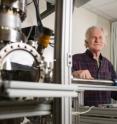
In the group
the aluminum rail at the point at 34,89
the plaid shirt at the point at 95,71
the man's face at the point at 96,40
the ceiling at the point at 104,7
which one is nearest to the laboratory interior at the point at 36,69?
the aluminum rail at the point at 34,89

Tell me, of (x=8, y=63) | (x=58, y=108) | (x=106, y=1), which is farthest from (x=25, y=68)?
(x=106, y=1)

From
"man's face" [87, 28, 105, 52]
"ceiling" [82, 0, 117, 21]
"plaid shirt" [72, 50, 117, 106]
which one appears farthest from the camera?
"ceiling" [82, 0, 117, 21]

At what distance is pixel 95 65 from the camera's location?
2.33 m

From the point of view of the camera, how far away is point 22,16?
95cm

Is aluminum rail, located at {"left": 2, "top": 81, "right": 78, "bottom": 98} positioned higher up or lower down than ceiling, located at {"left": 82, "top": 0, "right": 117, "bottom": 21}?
lower down

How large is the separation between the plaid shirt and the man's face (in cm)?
9

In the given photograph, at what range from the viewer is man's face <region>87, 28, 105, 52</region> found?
8.24 feet

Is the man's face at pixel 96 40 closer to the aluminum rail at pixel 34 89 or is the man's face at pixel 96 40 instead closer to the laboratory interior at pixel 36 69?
the laboratory interior at pixel 36 69

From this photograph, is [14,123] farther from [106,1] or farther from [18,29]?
[106,1]

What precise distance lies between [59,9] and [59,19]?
41 millimetres

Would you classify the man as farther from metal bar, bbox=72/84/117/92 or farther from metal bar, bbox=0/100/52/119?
metal bar, bbox=0/100/52/119

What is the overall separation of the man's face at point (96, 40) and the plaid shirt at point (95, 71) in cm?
9

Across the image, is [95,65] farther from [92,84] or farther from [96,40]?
[92,84]

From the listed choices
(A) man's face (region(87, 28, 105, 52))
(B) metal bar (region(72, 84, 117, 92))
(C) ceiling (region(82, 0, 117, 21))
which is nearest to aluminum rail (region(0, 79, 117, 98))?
(B) metal bar (region(72, 84, 117, 92))
